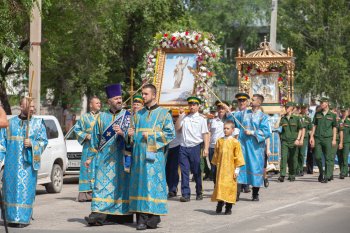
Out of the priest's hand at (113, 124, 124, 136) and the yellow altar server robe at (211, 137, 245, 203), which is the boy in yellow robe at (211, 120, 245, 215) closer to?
the yellow altar server robe at (211, 137, 245, 203)

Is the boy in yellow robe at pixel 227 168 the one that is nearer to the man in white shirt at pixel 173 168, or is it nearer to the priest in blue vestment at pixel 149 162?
the priest in blue vestment at pixel 149 162

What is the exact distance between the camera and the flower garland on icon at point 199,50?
2242 cm

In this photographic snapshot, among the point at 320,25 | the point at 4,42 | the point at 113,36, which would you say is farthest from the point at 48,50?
the point at 320,25

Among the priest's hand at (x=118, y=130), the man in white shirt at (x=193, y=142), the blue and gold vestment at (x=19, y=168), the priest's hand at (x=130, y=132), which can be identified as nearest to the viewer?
the priest's hand at (x=130, y=132)

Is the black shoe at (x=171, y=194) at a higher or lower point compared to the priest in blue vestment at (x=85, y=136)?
lower

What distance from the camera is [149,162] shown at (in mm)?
13242

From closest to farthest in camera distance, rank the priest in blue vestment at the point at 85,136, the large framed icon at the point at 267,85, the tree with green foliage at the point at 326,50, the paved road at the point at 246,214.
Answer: the paved road at the point at 246,214 → the priest in blue vestment at the point at 85,136 → the large framed icon at the point at 267,85 → the tree with green foliage at the point at 326,50

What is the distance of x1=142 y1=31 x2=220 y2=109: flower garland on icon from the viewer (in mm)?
22422

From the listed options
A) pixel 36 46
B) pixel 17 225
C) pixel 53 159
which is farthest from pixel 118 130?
pixel 36 46

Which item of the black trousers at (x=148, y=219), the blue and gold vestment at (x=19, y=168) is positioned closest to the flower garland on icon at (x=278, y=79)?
the blue and gold vestment at (x=19, y=168)

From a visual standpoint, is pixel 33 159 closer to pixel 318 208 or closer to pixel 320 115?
pixel 318 208

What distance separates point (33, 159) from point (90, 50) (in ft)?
65.3

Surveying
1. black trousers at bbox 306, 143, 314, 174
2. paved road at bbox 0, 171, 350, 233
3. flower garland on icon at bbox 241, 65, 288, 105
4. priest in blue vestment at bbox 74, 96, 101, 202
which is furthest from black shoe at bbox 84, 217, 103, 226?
flower garland on icon at bbox 241, 65, 288, 105

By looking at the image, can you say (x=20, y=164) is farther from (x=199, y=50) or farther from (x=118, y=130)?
(x=199, y=50)
